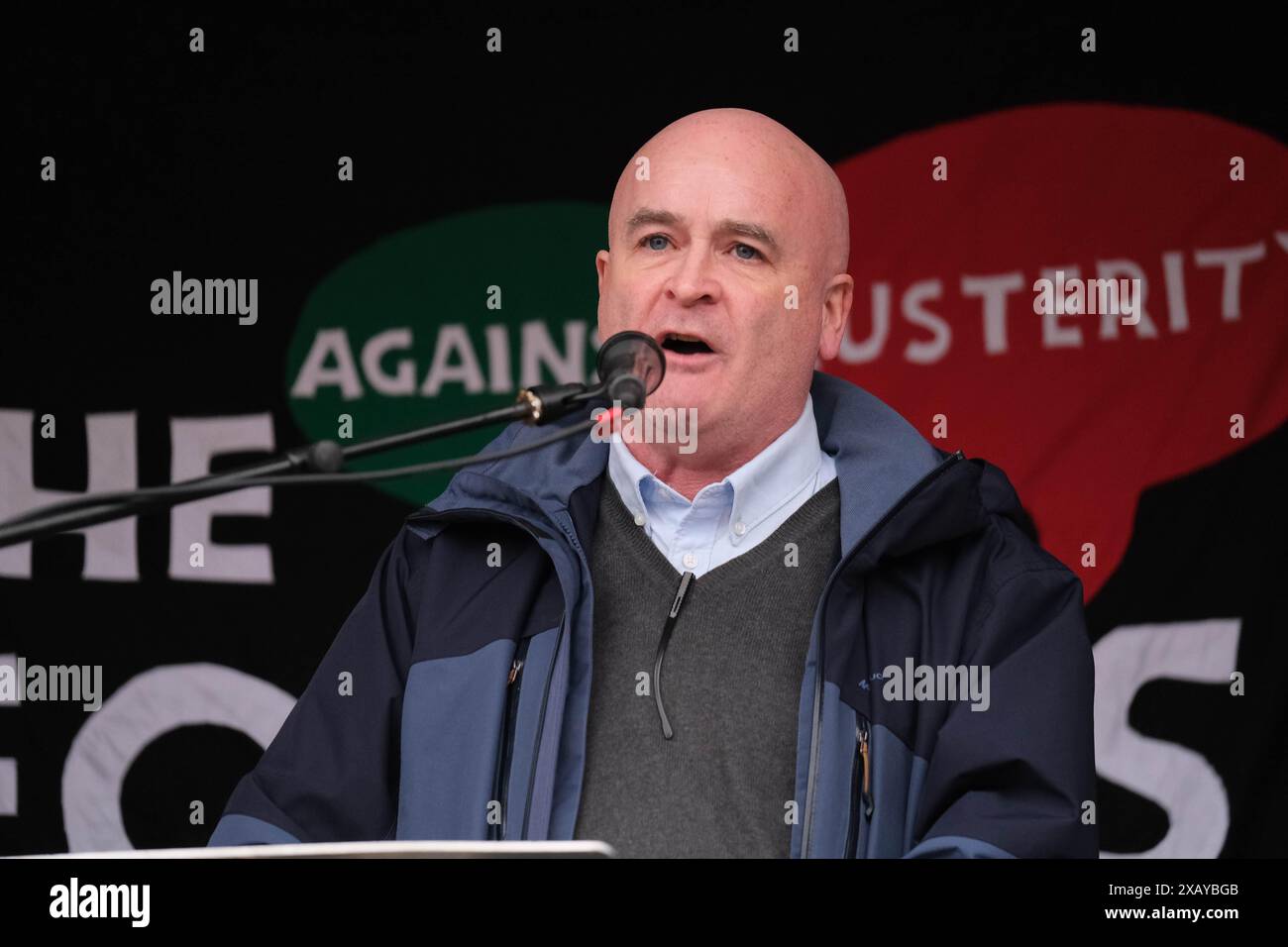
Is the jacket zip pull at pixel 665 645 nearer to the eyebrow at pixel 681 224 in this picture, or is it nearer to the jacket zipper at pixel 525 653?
the jacket zipper at pixel 525 653

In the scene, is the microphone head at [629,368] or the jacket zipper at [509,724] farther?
the jacket zipper at [509,724]

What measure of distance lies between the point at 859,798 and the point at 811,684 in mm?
144

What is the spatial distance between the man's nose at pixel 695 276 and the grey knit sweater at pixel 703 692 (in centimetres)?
32

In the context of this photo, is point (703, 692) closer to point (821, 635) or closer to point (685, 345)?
point (821, 635)

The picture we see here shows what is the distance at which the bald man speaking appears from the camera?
2088 mm

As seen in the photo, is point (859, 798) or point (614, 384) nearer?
point (614, 384)

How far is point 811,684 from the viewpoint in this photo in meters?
2.12

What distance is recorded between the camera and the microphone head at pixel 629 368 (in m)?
1.67

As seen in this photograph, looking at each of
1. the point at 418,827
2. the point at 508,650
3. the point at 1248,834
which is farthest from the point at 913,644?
the point at 1248,834

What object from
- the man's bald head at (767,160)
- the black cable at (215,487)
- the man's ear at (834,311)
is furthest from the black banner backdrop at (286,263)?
the black cable at (215,487)

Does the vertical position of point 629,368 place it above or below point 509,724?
above

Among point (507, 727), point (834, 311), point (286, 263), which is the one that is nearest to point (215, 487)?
point (507, 727)

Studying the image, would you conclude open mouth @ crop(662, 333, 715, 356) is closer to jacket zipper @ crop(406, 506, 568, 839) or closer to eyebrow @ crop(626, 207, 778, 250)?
eyebrow @ crop(626, 207, 778, 250)

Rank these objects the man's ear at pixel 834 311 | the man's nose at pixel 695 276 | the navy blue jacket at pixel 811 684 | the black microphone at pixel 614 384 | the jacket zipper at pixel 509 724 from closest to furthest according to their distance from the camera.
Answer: the black microphone at pixel 614 384 < the navy blue jacket at pixel 811 684 < the jacket zipper at pixel 509 724 < the man's nose at pixel 695 276 < the man's ear at pixel 834 311
